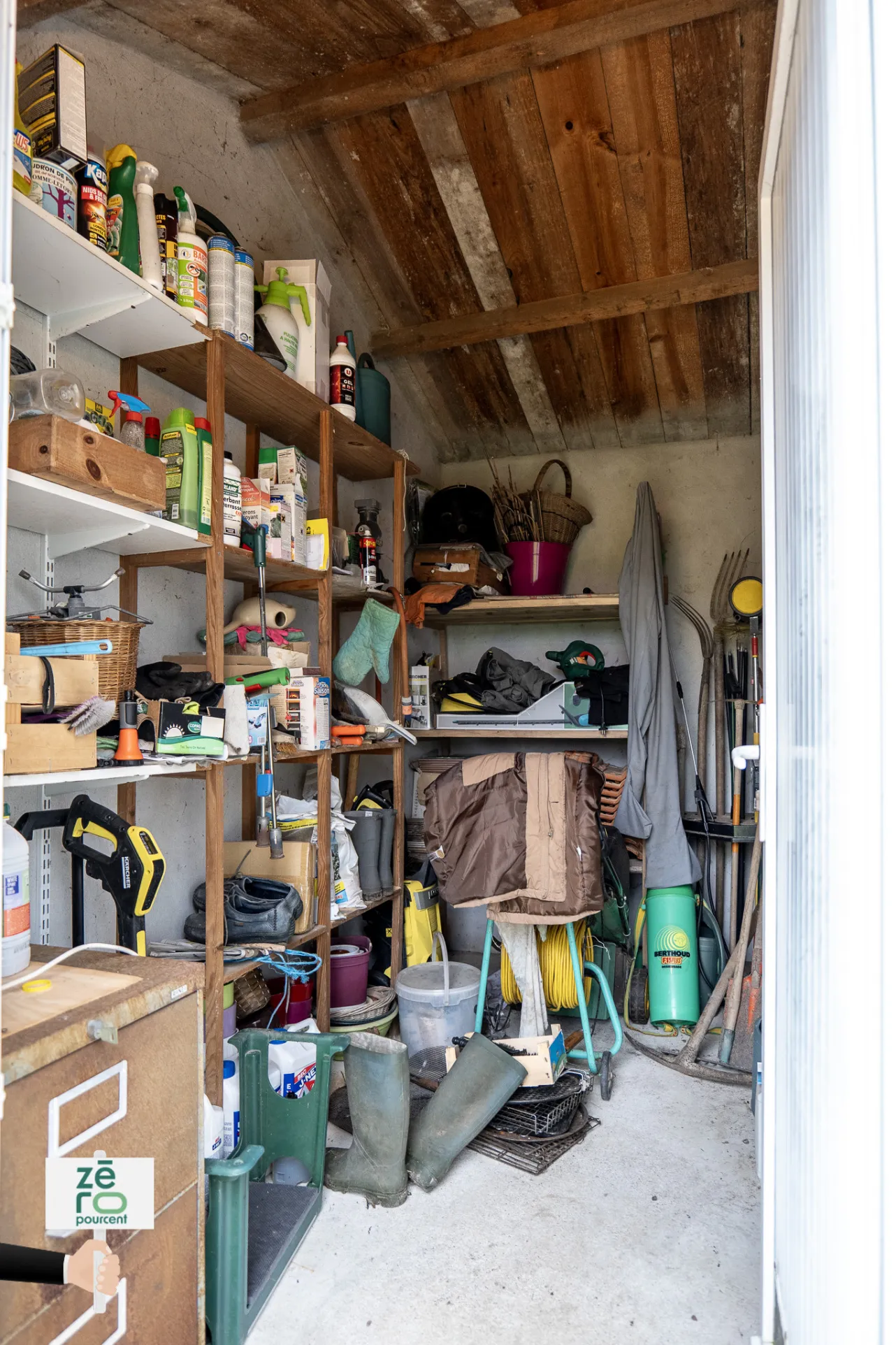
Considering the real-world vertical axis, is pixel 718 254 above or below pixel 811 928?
above

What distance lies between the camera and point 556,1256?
1.95 metres

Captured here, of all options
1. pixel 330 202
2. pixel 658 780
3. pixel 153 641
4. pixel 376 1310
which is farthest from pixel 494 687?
pixel 376 1310

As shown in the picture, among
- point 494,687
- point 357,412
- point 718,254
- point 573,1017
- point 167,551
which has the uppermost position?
point 718,254

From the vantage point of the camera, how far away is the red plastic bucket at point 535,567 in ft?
13.2

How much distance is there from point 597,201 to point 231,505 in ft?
6.35

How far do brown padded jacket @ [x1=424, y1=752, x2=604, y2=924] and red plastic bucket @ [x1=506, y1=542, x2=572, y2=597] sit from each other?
4.44 ft

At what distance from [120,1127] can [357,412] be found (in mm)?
2660

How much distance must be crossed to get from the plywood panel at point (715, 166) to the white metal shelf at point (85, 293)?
186 cm

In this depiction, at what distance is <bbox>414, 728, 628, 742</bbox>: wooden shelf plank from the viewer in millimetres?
3688

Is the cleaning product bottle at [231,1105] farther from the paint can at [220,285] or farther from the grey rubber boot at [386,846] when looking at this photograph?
the paint can at [220,285]

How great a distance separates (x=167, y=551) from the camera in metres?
2.25

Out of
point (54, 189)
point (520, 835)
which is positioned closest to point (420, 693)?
point (520, 835)

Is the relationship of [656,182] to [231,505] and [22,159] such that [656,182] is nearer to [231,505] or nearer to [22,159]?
[231,505]

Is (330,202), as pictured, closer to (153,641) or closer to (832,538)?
(153,641)
